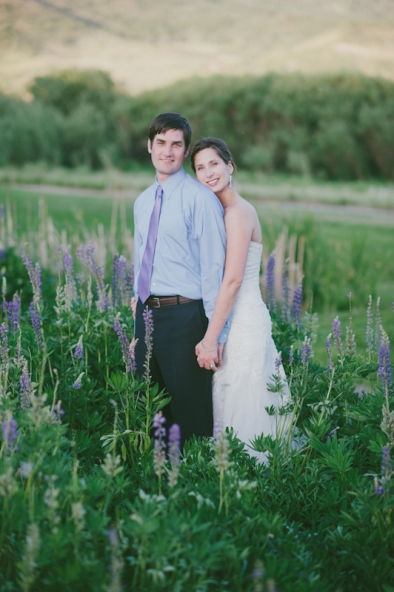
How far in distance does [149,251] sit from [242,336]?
27.5 inches

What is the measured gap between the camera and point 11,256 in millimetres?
6762

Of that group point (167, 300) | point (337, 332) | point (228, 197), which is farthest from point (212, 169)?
point (337, 332)

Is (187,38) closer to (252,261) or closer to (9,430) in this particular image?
(252,261)

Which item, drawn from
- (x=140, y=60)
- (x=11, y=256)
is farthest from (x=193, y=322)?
(x=140, y=60)

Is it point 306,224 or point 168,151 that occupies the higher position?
point 168,151

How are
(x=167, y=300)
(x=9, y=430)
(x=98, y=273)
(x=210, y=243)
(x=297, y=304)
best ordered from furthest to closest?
(x=297, y=304)
(x=98, y=273)
(x=167, y=300)
(x=210, y=243)
(x=9, y=430)

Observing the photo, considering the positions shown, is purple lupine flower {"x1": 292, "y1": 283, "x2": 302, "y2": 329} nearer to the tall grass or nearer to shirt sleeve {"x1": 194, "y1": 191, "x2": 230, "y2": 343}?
the tall grass

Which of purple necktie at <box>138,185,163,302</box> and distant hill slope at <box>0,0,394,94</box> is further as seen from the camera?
distant hill slope at <box>0,0,394,94</box>

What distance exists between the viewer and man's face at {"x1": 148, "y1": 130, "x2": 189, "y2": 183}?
3.41 metres

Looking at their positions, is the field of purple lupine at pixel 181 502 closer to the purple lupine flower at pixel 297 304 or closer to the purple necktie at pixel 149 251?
the purple necktie at pixel 149 251

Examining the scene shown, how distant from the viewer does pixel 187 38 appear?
3791 centimetres

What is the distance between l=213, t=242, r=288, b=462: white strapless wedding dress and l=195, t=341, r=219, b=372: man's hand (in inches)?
8.2

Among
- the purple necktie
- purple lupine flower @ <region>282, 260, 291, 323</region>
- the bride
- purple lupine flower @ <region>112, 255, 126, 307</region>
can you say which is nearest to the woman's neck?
the bride

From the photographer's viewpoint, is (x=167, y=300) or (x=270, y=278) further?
(x=270, y=278)
